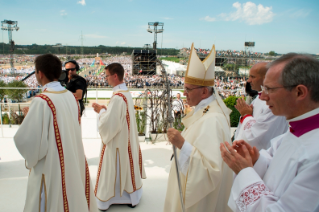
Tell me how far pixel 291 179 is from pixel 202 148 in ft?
2.02

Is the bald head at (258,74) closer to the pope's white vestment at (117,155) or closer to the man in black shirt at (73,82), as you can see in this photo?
the pope's white vestment at (117,155)

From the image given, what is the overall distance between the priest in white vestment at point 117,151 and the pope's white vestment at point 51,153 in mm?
665

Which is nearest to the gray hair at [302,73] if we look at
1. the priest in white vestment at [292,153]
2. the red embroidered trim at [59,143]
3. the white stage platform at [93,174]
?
the priest in white vestment at [292,153]

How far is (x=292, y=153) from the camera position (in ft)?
2.99

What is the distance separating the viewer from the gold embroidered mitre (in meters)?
1.59

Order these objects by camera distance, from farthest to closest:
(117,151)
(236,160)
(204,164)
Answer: (117,151), (204,164), (236,160)

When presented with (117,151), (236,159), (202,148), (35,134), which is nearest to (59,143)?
(35,134)

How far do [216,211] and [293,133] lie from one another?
927mm

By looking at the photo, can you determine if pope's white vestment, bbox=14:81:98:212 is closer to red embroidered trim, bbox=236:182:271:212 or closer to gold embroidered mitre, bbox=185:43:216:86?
gold embroidered mitre, bbox=185:43:216:86

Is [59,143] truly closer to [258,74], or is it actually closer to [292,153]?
[292,153]

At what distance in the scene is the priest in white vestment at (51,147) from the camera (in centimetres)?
167

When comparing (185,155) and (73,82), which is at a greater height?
(73,82)

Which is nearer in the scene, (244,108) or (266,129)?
(266,129)

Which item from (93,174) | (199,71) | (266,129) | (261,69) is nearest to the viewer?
(199,71)
